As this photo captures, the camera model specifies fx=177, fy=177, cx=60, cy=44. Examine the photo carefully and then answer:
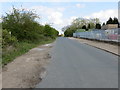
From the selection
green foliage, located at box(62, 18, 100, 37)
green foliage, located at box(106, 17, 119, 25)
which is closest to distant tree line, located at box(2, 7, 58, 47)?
green foliage, located at box(106, 17, 119, 25)

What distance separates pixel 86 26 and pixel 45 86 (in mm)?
114696

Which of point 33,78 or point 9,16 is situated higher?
point 9,16

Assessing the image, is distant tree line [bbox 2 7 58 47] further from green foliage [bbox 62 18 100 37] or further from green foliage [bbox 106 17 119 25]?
green foliage [bbox 62 18 100 37]

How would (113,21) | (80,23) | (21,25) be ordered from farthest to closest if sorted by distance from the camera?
(80,23)
(113,21)
(21,25)

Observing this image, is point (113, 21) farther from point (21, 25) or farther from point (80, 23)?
point (21, 25)

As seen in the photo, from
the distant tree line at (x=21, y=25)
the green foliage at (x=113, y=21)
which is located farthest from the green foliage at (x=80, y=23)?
the distant tree line at (x=21, y=25)

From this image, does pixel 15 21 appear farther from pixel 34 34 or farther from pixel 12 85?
pixel 12 85

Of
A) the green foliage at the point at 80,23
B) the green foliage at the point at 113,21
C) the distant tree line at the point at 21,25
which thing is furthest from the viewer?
the green foliage at the point at 80,23

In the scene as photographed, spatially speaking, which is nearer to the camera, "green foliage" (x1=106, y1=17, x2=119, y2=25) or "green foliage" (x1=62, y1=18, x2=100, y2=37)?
"green foliage" (x1=106, y1=17, x2=119, y2=25)

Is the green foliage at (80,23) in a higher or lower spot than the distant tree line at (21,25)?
higher

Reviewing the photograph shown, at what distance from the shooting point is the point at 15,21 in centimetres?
2617

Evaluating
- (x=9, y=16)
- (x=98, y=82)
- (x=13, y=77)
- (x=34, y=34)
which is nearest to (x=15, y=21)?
(x=9, y=16)

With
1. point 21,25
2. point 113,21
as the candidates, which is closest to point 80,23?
point 113,21

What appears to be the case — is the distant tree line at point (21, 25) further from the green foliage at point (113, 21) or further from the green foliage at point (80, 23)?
the green foliage at point (80, 23)
